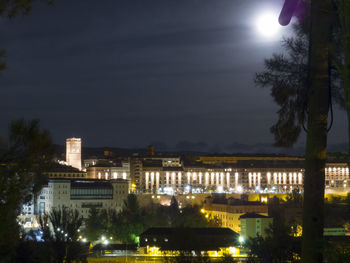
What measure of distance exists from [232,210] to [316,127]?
3533 cm

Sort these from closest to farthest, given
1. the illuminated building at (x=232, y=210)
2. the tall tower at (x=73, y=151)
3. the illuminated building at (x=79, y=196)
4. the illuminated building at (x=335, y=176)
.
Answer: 1. the illuminated building at (x=232, y=210)
2. the illuminated building at (x=79, y=196)
3. the tall tower at (x=73, y=151)
4. the illuminated building at (x=335, y=176)

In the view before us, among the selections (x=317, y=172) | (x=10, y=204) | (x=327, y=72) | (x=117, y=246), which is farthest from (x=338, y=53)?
(x=117, y=246)

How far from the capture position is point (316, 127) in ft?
9.88

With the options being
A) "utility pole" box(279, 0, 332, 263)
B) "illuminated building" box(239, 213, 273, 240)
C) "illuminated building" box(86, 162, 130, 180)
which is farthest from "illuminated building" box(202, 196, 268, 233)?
"utility pole" box(279, 0, 332, 263)

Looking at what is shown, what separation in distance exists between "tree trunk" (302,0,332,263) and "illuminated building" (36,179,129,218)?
36105mm

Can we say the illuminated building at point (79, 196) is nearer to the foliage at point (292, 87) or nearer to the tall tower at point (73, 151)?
the tall tower at point (73, 151)

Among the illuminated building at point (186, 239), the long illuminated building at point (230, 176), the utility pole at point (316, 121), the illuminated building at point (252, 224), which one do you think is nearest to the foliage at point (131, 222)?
the illuminated building at point (252, 224)

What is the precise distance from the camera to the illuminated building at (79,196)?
3884cm

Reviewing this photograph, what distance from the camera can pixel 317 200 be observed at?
3.01m

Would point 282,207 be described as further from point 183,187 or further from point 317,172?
point 317,172

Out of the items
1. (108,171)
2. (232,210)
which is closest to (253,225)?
(232,210)

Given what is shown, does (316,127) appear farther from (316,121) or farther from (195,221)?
(195,221)

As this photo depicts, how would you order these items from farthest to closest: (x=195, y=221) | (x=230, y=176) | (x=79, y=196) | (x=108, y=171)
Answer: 1. (x=230, y=176)
2. (x=108, y=171)
3. (x=79, y=196)
4. (x=195, y=221)

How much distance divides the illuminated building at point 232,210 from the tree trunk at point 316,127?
109 feet
